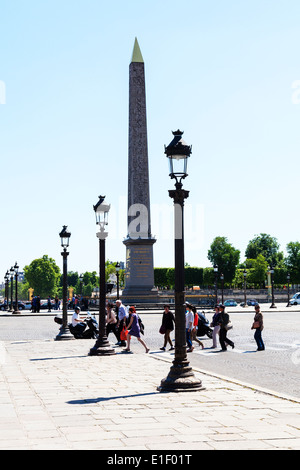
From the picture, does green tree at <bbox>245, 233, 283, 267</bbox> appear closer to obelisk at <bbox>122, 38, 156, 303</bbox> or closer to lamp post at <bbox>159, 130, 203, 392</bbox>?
obelisk at <bbox>122, 38, 156, 303</bbox>

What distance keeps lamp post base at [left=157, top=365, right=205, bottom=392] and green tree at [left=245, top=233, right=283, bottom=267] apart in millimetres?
143319

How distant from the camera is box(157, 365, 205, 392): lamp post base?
10695 millimetres

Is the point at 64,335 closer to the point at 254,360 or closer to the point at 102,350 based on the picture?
the point at 102,350

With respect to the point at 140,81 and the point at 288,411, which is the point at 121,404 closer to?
the point at 288,411

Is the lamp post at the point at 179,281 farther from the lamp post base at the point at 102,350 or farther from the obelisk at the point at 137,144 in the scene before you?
the obelisk at the point at 137,144

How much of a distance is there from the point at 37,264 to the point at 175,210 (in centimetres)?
13859

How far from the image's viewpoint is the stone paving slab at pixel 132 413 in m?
6.67

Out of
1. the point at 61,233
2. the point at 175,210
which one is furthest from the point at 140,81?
the point at 175,210

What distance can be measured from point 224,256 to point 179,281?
11728 centimetres

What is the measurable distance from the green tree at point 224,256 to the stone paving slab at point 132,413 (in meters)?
114

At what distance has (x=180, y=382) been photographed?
422 inches

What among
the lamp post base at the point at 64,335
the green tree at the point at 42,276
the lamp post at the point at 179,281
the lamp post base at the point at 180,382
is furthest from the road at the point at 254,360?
the green tree at the point at 42,276

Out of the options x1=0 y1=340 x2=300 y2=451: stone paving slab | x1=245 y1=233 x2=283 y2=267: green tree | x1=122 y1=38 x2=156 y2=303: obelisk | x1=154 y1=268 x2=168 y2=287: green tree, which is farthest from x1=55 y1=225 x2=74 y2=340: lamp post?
x1=245 y1=233 x2=283 y2=267: green tree
